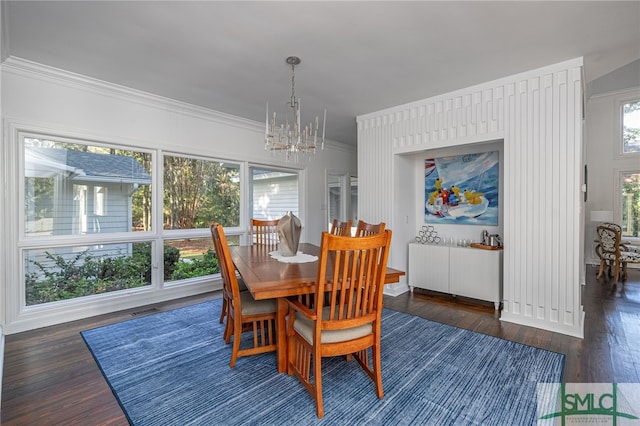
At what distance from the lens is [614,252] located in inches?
194

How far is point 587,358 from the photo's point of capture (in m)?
2.40

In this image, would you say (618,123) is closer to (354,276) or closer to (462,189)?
(462,189)

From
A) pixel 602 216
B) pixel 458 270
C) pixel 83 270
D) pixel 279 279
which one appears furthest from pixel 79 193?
pixel 602 216

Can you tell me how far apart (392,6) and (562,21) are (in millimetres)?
1324

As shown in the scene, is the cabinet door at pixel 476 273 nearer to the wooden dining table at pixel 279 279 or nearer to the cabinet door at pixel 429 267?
the cabinet door at pixel 429 267

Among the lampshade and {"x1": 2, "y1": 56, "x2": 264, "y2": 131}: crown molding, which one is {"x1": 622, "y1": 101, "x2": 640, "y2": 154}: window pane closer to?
the lampshade

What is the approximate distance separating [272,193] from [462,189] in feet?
10.0

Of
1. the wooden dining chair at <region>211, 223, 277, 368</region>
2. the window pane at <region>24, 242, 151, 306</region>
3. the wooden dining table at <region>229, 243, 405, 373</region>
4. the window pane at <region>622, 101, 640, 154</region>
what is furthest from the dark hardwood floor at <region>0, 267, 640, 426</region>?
the window pane at <region>622, 101, 640, 154</region>

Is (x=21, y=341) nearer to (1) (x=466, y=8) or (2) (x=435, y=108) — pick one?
(1) (x=466, y=8)

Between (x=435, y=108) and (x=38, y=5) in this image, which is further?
(x=435, y=108)

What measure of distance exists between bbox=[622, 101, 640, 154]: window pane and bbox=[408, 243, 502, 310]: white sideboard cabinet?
15.8 ft

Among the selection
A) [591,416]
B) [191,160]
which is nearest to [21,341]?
[191,160]

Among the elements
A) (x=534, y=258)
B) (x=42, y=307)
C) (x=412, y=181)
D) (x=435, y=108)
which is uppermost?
(x=435, y=108)

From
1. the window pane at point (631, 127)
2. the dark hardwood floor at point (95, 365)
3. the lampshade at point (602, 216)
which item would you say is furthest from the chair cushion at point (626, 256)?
the window pane at point (631, 127)
